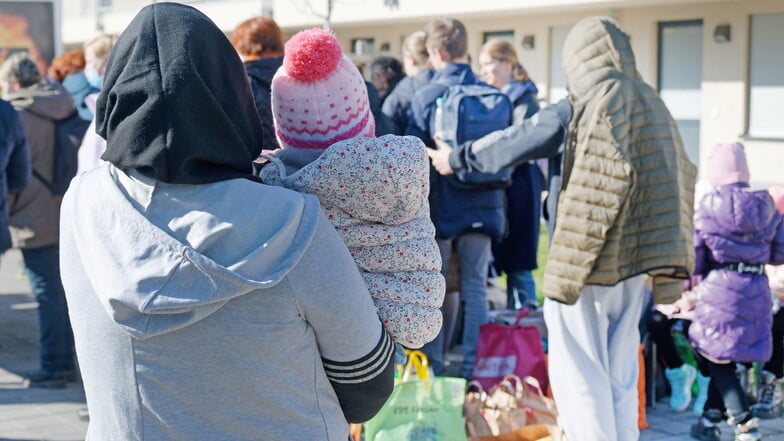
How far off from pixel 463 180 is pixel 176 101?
4761 millimetres

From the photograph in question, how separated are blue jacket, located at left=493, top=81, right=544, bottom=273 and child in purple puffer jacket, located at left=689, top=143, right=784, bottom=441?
2.07m

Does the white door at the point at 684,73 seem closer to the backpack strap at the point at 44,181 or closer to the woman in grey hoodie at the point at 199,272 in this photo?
the backpack strap at the point at 44,181

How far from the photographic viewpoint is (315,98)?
238 cm

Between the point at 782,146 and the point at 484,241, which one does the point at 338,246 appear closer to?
the point at 484,241

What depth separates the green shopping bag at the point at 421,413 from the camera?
503 centimetres

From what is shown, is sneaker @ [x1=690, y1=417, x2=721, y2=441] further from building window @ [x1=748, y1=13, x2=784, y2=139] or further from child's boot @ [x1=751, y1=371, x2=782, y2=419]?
building window @ [x1=748, y1=13, x2=784, y2=139]

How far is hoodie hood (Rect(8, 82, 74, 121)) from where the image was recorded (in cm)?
693

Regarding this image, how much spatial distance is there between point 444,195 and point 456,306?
0.86 metres

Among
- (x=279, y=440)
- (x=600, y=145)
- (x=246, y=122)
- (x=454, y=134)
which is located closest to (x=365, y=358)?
(x=279, y=440)

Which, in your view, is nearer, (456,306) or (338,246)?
(338,246)

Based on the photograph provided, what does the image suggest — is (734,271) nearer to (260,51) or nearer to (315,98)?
(260,51)

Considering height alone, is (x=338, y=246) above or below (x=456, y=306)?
above

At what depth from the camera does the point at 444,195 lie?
22.1 feet

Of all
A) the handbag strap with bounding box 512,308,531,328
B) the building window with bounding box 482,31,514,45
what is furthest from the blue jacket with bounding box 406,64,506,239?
the building window with bounding box 482,31,514,45
